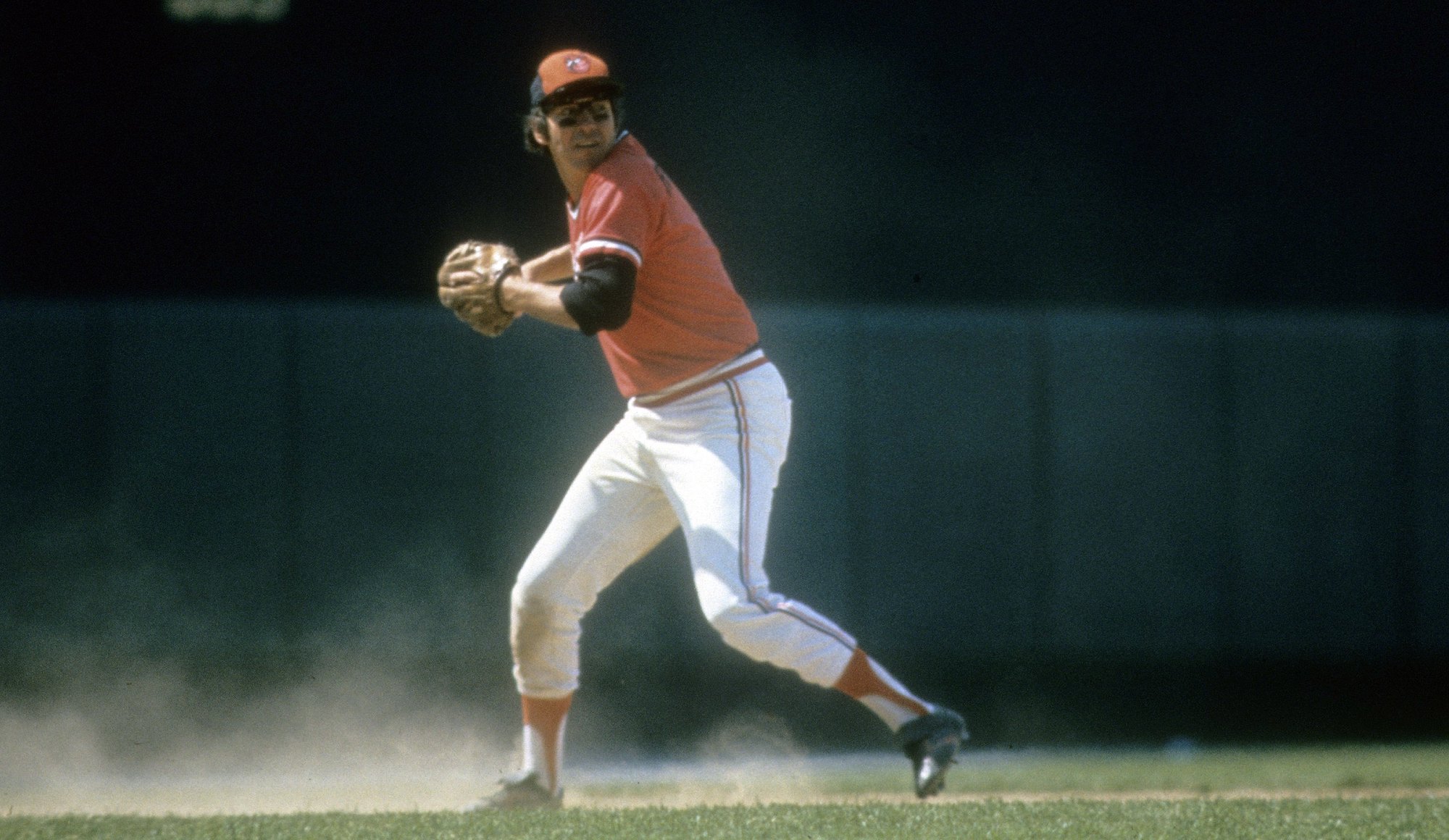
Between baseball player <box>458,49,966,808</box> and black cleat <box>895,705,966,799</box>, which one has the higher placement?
baseball player <box>458,49,966,808</box>

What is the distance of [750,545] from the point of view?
160 inches

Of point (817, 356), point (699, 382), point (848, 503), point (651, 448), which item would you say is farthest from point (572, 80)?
point (848, 503)

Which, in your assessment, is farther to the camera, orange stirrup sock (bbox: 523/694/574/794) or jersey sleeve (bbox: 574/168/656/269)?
orange stirrup sock (bbox: 523/694/574/794)

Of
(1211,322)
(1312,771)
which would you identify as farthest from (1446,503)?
(1312,771)

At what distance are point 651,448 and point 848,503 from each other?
2738 mm

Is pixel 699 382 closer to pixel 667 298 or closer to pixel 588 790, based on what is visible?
pixel 667 298

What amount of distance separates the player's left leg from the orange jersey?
0.32ft

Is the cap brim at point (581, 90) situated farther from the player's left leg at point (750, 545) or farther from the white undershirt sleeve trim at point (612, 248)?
the player's left leg at point (750, 545)

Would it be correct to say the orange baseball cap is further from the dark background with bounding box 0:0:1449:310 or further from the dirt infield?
the dark background with bounding box 0:0:1449:310

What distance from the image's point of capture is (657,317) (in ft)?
13.8

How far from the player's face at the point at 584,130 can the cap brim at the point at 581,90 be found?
0.06 ft

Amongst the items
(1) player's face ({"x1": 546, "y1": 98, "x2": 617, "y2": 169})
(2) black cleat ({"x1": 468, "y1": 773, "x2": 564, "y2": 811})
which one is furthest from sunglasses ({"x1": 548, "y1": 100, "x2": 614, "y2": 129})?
(2) black cleat ({"x1": 468, "y1": 773, "x2": 564, "y2": 811})

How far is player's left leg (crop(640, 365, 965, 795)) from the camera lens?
404cm

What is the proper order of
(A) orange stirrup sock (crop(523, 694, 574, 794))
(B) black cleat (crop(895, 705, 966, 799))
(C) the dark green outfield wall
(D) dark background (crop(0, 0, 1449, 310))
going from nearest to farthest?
(B) black cleat (crop(895, 705, 966, 799)) < (A) orange stirrup sock (crop(523, 694, 574, 794)) < (C) the dark green outfield wall < (D) dark background (crop(0, 0, 1449, 310))
